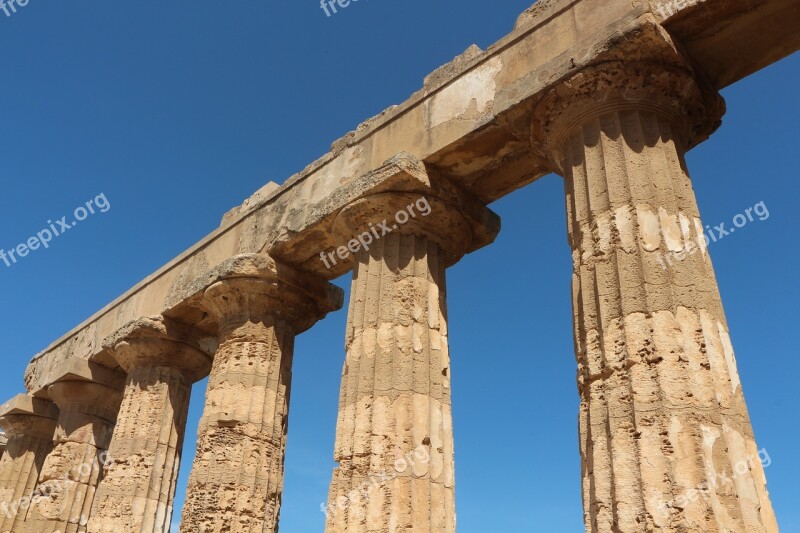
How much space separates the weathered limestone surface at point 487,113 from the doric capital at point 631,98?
175 mm

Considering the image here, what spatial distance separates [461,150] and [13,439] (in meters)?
14.5

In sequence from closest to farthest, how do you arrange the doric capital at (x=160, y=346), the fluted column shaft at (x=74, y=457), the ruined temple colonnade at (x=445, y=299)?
1. the ruined temple colonnade at (x=445, y=299)
2. the doric capital at (x=160, y=346)
3. the fluted column shaft at (x=74, y=457)

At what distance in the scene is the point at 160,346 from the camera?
547 inches

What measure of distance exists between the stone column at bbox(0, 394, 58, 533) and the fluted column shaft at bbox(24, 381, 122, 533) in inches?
53.5

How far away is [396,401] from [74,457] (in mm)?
9803

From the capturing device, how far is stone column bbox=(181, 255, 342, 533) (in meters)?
10.7

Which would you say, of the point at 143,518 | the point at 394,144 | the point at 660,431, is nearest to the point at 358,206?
the point at 394,144

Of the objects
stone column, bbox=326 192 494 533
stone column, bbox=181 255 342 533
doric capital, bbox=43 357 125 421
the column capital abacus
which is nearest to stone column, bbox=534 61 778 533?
the column capital abacus

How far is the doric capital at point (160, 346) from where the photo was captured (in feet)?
45.0

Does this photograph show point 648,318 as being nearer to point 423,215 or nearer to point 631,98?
point 631,98

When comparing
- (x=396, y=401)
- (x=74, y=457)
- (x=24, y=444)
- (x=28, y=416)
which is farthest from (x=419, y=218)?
(x=24, y=444)

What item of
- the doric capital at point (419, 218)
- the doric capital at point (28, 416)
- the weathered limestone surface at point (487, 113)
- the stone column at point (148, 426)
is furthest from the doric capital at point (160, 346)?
the doric capital at point (419, 218)

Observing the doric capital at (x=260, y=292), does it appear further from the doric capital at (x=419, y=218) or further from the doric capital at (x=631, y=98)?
the doric capital at (x=631, y=98)

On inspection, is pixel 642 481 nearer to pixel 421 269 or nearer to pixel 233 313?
pixel 421 269
